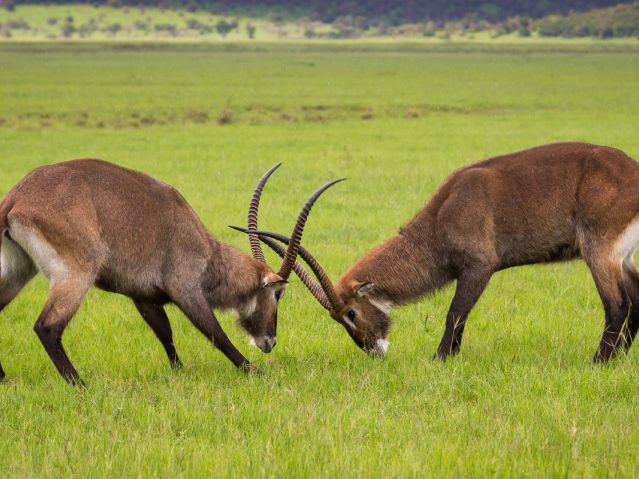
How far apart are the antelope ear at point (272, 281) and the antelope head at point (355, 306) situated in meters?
0.14

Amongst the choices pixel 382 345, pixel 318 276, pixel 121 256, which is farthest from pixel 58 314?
pixel 382 345

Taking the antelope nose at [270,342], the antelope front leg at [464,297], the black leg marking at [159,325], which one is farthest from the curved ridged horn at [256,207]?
the antelope front leg at [464,297]

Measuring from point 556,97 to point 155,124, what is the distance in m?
20.6

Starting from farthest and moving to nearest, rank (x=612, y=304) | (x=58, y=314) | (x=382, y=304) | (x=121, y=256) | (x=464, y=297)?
(x=382, y=304) → (x=464, y=297) → (x=612, y=304) → (x=121, y=256) → (x=58, y=314)

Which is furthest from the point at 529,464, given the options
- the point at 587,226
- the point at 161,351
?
the point at 161,351

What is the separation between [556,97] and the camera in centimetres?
4475

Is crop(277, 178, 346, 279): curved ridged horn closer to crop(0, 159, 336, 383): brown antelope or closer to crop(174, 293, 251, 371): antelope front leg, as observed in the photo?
crop(0, 159, 336, 383): brown antelope

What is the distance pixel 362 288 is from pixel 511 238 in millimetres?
1256

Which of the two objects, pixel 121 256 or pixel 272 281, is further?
pixel 272 281

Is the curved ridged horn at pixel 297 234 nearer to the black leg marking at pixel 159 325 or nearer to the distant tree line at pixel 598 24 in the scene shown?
the black leg marking at pixel 159 325

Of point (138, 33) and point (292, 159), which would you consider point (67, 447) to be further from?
point (138, 33)

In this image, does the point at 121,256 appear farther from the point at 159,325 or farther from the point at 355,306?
the point at 355,306

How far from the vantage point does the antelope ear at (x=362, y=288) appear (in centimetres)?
747

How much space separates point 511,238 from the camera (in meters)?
7.60
